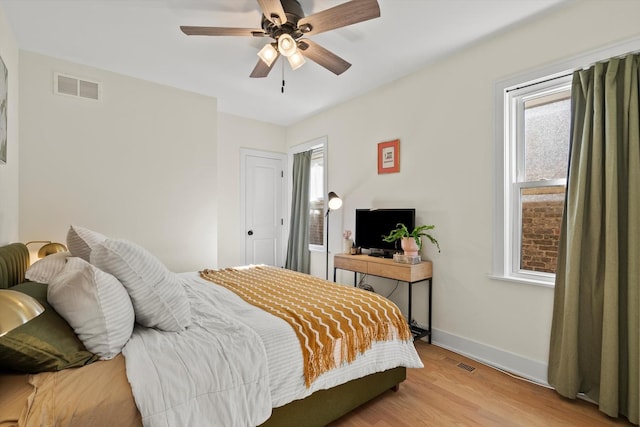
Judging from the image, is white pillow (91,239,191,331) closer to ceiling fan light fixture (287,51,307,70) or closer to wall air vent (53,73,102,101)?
ceiling fan light fixture (287,51,307,70)

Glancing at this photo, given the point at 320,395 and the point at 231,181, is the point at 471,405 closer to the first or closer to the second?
the point at 320,395

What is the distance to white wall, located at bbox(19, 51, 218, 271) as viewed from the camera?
9.50 feet

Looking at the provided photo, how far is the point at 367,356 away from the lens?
71.9 inches

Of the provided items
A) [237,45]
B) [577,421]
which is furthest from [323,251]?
[577,421]

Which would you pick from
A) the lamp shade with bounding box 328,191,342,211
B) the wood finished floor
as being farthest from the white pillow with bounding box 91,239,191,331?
the lamp shade with bounding box 328,191,342,211

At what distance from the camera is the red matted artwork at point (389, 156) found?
3385 millimetres

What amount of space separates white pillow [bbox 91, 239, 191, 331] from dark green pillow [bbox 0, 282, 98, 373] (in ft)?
0.85

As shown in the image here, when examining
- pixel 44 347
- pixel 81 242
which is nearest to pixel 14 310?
pixel 44 347

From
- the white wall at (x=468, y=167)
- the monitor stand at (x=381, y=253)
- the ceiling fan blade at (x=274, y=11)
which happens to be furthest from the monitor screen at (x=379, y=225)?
the ceiling fan blade at (x=274, y=11)

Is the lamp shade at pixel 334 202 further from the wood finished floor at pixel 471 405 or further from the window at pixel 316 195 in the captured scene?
the wood finished floor at pixel 471 405

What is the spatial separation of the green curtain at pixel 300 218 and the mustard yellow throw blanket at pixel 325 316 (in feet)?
7.18

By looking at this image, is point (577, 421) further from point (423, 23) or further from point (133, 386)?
point (423, 23)

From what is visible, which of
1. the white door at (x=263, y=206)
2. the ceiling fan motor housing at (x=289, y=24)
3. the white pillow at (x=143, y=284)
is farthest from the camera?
the white door at (x=263, y=206)

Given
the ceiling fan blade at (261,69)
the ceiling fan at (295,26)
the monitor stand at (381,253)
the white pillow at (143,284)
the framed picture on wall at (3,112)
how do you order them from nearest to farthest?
the white pillow at (143,284) < the ceiling fan at (295,26) < the framed picture on wall at (3,112) < the ceiling fan blade at (261,69) < the monitor stand at (381,253)
